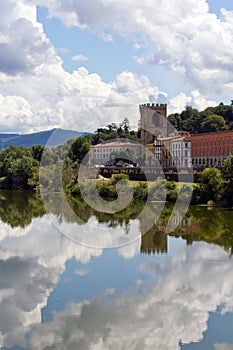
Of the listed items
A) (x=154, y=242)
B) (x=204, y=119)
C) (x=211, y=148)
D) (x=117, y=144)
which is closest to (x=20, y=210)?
(x=154, y=242)

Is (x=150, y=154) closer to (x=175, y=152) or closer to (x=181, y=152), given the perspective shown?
(x=175, y=152)

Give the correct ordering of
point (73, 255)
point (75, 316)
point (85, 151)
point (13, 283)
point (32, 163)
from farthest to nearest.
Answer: point (85, 151), point (32, 163), point (73, 255), point (13, 283), point (75, 316)

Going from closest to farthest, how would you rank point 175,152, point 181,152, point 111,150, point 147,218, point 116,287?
point 116,287
point 147,218
point 181,152
point 175,152
point 111,150

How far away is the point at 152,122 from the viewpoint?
Answer: 217 ft

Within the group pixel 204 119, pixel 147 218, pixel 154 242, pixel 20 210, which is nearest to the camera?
pixel 154 242

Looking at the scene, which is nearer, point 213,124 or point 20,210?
point 20,210

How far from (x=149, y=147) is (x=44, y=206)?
94.6 feet

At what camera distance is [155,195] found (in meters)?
35.5

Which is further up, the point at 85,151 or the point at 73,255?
the point at 85,151

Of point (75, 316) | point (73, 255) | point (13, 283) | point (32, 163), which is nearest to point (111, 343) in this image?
point (75, 316)

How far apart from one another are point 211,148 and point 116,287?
42.5m

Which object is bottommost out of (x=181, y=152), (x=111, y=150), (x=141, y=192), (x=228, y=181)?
(x=141, y=192)

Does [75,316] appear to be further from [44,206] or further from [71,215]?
[44,206]

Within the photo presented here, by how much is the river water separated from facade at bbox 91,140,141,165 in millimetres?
37494
